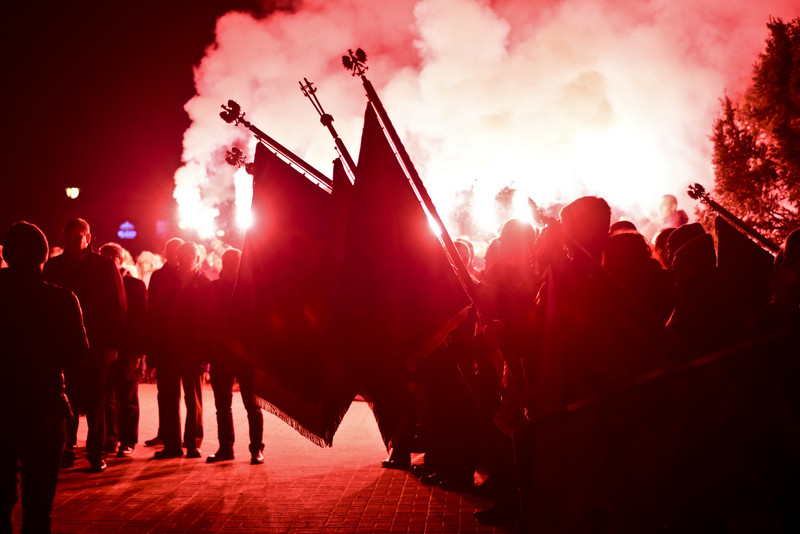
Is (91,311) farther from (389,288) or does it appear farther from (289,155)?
(389,288)

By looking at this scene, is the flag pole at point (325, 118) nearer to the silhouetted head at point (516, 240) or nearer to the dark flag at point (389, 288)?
the dark flag at point (389, 288)

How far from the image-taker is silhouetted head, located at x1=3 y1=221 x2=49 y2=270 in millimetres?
4430

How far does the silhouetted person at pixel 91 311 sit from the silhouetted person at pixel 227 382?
1081 mm

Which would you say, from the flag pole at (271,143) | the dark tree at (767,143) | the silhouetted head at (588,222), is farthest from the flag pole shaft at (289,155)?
the dark tree at (767,143)

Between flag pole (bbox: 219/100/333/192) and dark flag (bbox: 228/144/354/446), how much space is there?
8 centimetres

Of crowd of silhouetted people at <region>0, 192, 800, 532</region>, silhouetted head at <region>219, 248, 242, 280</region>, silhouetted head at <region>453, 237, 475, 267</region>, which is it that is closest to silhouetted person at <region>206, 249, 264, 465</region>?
silhouetted head at <region>219, 248, 242, 280</region>

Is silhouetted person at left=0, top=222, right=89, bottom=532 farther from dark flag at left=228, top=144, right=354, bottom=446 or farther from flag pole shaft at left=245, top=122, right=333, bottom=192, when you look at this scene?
flag pole shaft at left=245, top=122, right=333, bottom=192

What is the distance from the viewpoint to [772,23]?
18.2m

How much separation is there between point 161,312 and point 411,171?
4885mm

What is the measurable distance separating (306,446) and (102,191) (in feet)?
142

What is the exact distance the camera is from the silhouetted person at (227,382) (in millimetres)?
7402

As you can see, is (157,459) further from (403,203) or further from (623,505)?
(623,505)

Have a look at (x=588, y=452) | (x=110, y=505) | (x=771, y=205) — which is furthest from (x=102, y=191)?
(x=588, y=452)

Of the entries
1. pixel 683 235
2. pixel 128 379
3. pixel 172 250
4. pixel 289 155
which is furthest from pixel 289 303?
pixel 128 379
